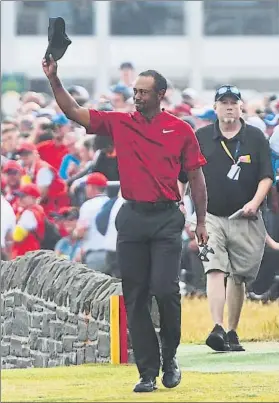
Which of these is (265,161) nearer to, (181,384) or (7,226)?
(181,384)

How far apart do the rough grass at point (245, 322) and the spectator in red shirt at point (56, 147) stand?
9.89ft

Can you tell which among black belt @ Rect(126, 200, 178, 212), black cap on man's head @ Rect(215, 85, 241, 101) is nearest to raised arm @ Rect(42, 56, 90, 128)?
black belt @ Rect(126, 200, 178, 212)

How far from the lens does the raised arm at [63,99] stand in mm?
10359

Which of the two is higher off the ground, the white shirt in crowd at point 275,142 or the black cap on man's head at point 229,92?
the black cap on man's head at point 229,92

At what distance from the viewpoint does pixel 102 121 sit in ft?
35.2

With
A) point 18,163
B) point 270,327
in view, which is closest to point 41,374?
point 270,327

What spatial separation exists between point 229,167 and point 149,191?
10.8ft

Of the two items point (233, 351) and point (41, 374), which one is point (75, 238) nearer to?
point (233, 351)

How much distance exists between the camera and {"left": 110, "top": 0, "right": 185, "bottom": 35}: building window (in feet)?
160

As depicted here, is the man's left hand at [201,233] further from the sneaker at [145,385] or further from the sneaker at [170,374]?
the sneaker at [145,385]

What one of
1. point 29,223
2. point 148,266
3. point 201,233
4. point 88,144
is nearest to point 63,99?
point 148,266

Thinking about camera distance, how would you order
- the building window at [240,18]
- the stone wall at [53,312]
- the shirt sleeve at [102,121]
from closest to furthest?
the shirt sleeve at [102,121] < the stone wall at [53,312] < the building window at [240,18]

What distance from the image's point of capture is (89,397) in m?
10.5

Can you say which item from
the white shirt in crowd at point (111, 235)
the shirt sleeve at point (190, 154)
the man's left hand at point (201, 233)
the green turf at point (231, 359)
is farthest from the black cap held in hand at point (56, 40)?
the white shirt in crowd at point (111, 235)
